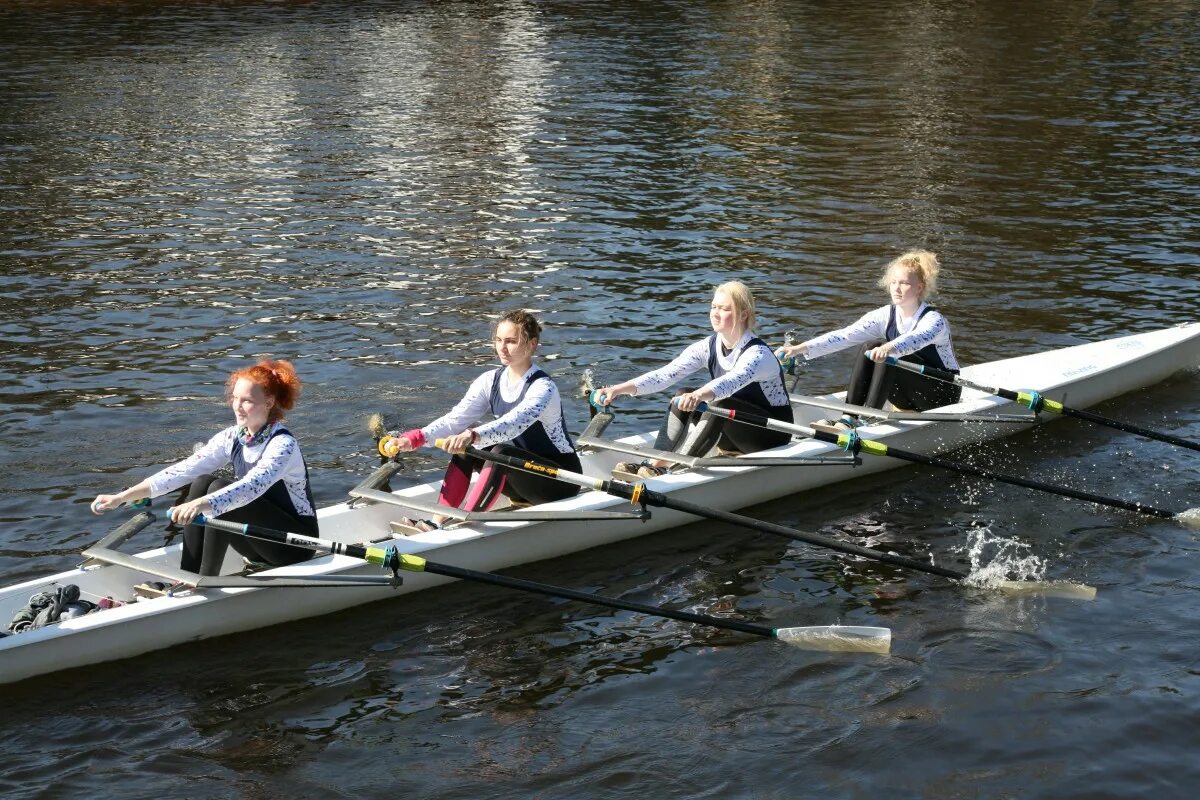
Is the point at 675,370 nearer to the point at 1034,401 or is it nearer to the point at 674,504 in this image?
the point at 674,504

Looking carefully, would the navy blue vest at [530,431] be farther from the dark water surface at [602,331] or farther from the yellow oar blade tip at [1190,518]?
the yellow oar blade tip at [1190,518]

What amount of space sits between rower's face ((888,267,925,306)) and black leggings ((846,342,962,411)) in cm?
50

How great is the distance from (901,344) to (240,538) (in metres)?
6.18

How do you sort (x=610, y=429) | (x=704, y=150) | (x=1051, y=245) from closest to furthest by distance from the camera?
1. (x=610, y=429)
2. (x=1051, y=245)
3. (x=704, y=150)

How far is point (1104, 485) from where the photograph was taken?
1269 cm

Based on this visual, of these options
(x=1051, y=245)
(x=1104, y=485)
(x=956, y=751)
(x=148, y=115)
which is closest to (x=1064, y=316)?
(x=1051, y=245)

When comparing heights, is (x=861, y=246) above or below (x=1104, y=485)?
above

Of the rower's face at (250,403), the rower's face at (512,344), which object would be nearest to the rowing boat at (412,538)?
the rower's face at (250,403)

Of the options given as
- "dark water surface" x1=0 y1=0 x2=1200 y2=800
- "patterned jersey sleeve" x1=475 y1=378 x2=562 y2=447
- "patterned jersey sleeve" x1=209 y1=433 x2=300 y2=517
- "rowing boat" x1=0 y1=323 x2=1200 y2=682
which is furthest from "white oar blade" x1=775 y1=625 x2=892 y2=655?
"patterned jersey sleeve" x1=209 y1=433 x2=300 y2=517

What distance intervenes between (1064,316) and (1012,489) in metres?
5.56

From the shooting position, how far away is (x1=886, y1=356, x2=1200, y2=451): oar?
41.5 feet

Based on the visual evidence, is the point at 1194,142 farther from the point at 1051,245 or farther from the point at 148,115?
the point at 148,115

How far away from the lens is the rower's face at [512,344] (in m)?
10.2

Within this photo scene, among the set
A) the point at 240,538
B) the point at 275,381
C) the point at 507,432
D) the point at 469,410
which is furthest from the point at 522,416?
the point at 240,538
